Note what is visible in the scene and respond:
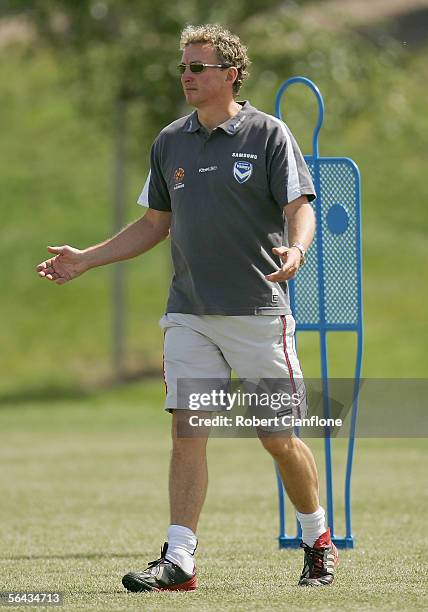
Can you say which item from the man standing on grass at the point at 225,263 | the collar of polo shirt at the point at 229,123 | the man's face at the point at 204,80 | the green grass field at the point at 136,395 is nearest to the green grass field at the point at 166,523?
the green grass field at the point at 136,395

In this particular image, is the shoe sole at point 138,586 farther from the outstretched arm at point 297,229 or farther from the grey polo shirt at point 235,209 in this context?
the outstretched arm at point 297,229

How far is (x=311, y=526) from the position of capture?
6559 mm

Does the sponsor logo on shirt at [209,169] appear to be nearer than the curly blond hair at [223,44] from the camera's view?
Yes

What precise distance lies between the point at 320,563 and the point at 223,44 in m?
2.42

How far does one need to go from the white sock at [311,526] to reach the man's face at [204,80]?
196 centimetres

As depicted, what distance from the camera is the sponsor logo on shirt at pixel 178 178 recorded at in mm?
6402

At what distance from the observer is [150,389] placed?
2427 cm

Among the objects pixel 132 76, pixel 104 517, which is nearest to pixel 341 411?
pixel 104 517

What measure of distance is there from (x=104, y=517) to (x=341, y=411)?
2.96 m

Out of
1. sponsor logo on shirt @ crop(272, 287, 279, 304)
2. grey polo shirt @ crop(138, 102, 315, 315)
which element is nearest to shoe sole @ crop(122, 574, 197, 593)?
grey polo shirt @ crop(138, 102, 315, 315)

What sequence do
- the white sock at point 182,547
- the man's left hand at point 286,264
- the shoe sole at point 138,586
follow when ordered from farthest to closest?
the white sock at point 182,547, the shoe sole at point 138,586, the man's left hand at point 286,264

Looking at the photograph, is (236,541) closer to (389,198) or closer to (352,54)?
(352,54)

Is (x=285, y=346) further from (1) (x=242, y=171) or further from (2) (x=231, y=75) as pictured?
(2) (x=231, y=75)

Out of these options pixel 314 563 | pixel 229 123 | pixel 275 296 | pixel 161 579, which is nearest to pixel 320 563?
pixel 314 563
